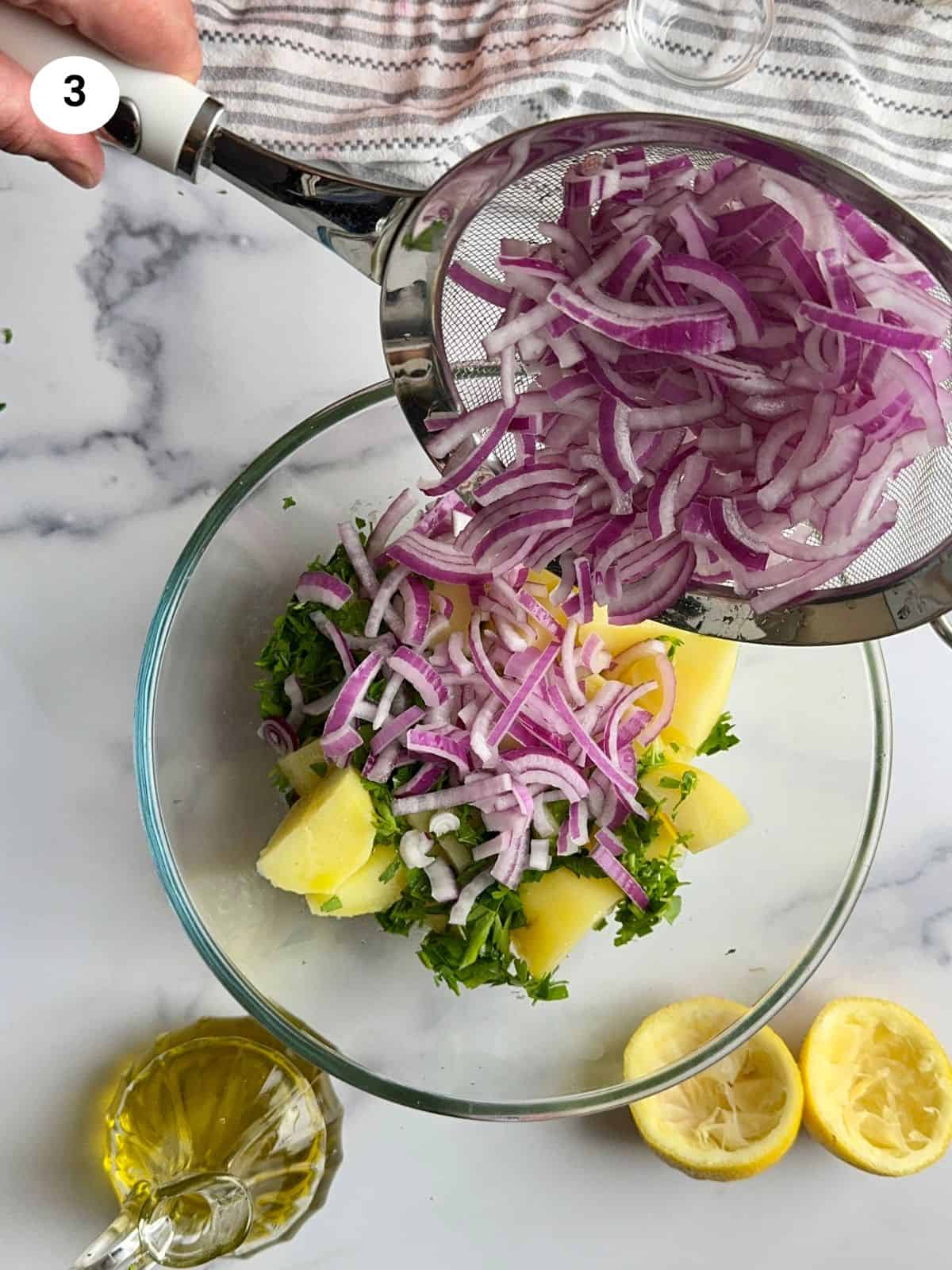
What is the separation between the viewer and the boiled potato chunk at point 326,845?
4.39 ft

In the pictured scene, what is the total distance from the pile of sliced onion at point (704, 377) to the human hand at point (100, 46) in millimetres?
372

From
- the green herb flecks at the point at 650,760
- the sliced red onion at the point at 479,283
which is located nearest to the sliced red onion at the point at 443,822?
the green herb flecks at the point at 650,760

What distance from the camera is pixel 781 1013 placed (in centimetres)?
167

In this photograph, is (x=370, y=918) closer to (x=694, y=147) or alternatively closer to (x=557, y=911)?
(x=557, y=911)

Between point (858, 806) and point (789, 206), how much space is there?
2.60 ft

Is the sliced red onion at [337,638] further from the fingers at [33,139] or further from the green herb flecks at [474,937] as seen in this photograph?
the fingers at [33,139]

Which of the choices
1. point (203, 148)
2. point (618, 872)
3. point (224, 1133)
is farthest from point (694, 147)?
point (224, 1133)

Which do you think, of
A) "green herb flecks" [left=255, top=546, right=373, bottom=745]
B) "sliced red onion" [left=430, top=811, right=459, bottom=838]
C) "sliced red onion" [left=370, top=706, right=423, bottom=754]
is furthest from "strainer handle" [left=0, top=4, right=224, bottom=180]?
"sliced red onion" [left=430, top=811, right=459, bottom=838]

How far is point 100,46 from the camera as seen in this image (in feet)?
3.82

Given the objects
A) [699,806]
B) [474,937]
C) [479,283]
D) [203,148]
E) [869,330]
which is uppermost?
[203,148]

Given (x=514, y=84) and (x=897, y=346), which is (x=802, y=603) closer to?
(x=897, y=346)

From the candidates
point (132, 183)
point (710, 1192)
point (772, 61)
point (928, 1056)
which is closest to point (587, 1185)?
point (710, 1192)

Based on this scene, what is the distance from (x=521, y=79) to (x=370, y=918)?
46.4 inches

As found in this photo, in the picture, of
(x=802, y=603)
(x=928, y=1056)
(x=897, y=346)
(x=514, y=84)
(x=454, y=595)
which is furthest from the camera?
(x=514, y=84)
